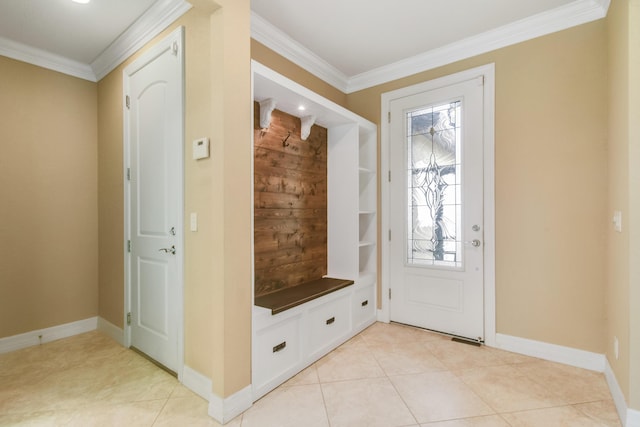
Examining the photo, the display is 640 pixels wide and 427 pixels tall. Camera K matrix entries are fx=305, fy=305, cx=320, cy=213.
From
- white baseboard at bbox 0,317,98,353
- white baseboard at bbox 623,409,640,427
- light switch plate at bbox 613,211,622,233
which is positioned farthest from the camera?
white baseboard at bbox 0,317,98,353

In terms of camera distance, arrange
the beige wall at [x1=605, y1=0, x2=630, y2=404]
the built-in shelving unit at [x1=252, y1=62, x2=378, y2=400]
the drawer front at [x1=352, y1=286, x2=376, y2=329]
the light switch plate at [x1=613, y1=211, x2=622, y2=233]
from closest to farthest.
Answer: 1. the beige wall at [x1=605, y1=0, x2=630, y2=404]
2. the light switch plate at [x1=613, y1=211, x2=622, y2=233]
3. the built-in shelving unit at [x1=252, y1=62, x2=378, y2=400]
4. the drawer front at [x1=352, y1=286, x2=376, y2=329]

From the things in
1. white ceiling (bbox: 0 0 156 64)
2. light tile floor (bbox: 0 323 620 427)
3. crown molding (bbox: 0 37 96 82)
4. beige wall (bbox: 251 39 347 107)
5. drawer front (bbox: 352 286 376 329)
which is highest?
white ceiling (bbox: 0 0 156 64)

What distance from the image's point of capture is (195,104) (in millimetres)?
2010

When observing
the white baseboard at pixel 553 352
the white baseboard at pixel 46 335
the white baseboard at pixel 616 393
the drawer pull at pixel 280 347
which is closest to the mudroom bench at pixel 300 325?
the drawer pull at pixel 280 347

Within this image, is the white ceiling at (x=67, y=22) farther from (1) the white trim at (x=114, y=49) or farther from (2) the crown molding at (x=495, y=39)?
(2) the crown molding at (x=495, y=39)

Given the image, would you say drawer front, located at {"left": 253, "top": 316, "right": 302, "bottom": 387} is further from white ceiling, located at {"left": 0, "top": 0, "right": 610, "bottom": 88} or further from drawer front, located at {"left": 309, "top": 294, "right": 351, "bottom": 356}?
white ceiling, located at {"left": 0, "top": 0, "right": 610, "bottom": 88}

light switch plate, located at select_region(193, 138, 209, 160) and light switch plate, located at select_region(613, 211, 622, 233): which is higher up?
light switch plate, located at select_region(193, 138, 209, 160)

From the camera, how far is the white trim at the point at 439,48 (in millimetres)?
2295

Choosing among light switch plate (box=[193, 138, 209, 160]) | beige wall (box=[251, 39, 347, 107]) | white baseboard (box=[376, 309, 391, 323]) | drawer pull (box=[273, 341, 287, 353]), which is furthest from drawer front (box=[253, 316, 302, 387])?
beige wall (box=[251, 39, 347, 107])

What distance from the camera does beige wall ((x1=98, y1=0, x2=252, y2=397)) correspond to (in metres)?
1.72

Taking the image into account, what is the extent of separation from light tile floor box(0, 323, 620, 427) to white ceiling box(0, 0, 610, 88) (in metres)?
2.59

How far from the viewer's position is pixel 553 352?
7.84 ft

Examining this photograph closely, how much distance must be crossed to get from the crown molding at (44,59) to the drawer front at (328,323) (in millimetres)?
3244

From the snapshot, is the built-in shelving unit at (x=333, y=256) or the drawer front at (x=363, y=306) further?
the drawer front at (x=363, y=306)
